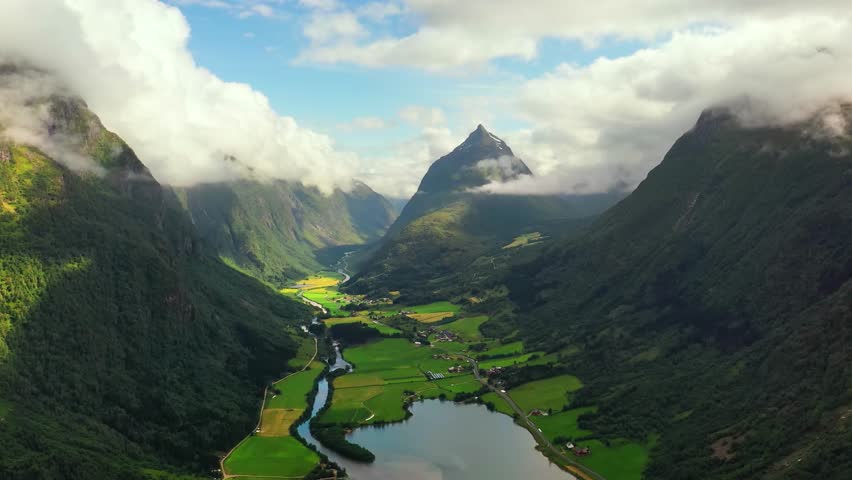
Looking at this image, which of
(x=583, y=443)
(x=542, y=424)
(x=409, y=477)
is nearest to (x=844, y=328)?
(x=583, y=443)

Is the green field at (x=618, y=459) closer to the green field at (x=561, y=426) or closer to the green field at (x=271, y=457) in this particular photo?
the green field at (x=561, y=426)

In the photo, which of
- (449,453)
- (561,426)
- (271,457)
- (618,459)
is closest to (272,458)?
(271,457)

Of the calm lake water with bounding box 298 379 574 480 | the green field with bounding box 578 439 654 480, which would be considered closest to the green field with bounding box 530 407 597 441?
the calm lake water with bounding box 298 379 574 480

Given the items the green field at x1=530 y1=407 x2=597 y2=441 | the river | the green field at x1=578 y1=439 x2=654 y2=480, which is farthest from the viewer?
the green field at x1=530 y1=407 x2=597 y2=441

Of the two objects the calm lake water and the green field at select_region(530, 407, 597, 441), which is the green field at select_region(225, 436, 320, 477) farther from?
the green field at select_region(530, 407, 597, 441)

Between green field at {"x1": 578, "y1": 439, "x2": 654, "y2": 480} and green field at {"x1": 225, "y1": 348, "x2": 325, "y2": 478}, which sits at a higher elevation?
green field at {"x1": 225, "y1": 348, "x2": 325, "y2": 478}

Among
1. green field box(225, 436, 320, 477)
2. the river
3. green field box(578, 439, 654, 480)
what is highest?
green field box(225, 436, 320, 477)

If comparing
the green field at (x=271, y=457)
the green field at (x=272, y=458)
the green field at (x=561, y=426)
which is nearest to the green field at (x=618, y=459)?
the green field at (x=561, y=426)
